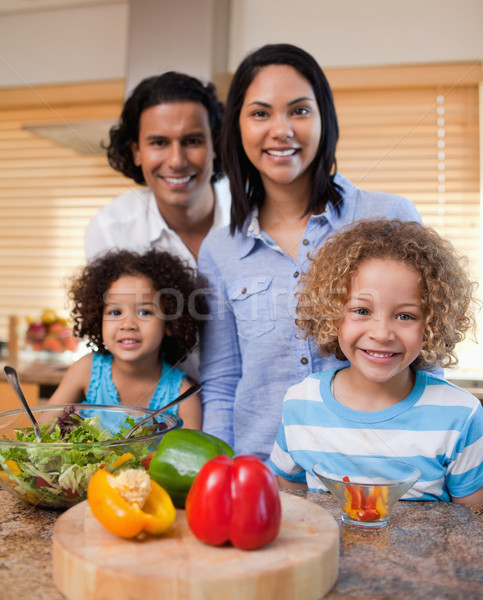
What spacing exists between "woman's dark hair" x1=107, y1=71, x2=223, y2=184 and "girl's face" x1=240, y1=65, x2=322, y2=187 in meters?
0.50

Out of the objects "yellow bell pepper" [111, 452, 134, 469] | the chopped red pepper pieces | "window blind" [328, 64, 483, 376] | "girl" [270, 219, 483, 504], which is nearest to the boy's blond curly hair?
"girl" [270, 219, 483, 504]

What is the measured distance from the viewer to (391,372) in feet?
3.74

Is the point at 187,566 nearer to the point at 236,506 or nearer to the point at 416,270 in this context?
the point at 236,506

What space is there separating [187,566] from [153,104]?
155cm

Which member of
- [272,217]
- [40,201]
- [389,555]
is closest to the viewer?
[389,555]

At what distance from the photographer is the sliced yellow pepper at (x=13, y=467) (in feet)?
2.85

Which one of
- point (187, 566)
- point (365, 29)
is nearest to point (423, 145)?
point (365, 29)

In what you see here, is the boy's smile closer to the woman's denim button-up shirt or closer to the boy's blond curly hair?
the boy's blond curly hair

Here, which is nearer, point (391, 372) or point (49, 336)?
point (391, 372)

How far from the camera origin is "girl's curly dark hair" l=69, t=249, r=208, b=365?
165 cm

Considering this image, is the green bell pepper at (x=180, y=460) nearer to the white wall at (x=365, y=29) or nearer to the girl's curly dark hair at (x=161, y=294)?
the girl's curly dark hair at (x=161, y=294)

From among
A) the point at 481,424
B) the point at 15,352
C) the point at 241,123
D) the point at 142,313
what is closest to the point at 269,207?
the point at 241,123

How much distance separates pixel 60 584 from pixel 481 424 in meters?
0.79

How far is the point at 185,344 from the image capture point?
1690 mm
